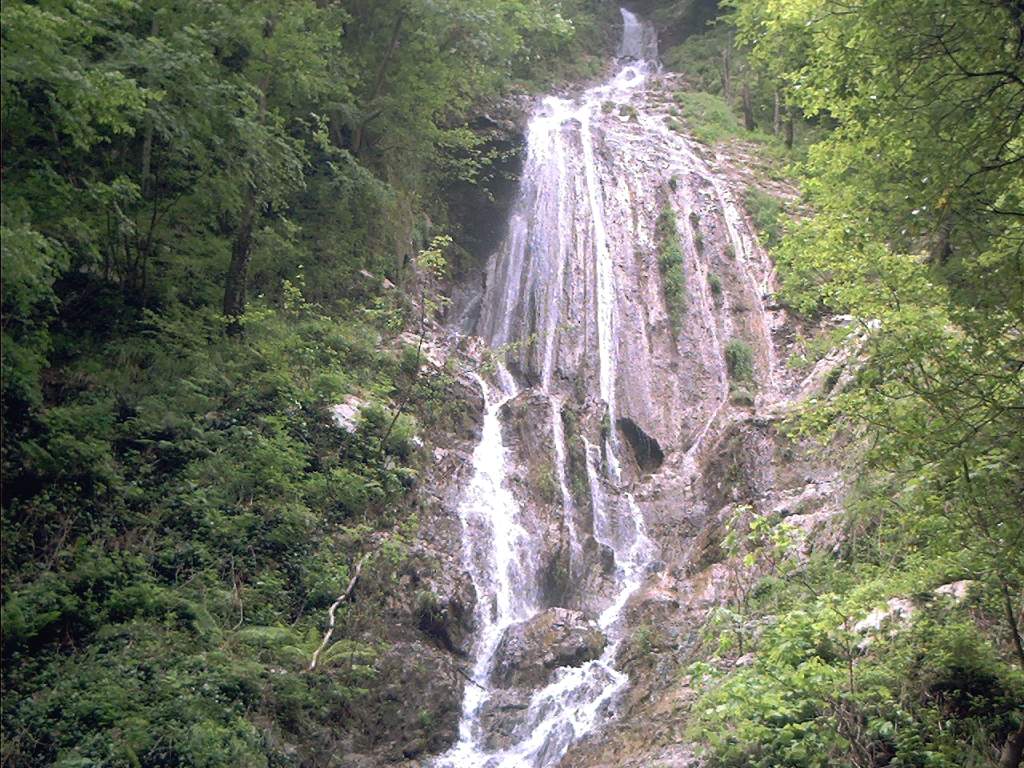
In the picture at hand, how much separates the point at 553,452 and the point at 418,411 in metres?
2.58

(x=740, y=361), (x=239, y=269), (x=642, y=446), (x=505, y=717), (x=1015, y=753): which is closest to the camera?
(x=1015, y=753)

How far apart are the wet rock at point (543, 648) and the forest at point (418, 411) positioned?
21 centimetres

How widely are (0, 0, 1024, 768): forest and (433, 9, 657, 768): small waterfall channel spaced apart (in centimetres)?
13

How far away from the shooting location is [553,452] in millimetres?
14898

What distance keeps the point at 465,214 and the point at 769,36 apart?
10.4 meters

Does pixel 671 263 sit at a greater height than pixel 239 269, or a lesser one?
greater

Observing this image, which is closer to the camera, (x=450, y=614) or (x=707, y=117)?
(x=450, y=614)

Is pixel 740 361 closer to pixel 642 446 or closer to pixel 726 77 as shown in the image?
pixel 642 446

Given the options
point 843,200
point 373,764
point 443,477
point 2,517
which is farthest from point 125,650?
point 843,200

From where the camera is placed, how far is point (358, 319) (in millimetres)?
14523

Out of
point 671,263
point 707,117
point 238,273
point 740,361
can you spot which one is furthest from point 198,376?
point 707,117

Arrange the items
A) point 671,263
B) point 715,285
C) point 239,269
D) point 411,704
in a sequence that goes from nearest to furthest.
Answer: point 411,704 → point 239,269 → point 715,285 → point 671,263

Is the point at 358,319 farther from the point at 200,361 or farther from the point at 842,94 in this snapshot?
the point at 842,94

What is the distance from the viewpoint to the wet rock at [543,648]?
11.0m
